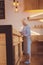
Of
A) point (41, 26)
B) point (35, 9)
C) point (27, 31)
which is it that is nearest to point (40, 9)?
point (35, 9)

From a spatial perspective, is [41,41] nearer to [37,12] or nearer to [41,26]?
[41,26]

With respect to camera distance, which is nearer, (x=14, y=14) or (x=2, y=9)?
(x=14, y=14)

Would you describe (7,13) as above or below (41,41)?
above

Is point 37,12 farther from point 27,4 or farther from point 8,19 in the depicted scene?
point 8,19

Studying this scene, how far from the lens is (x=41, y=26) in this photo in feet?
21.6

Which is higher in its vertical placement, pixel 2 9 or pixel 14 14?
pixel 2 9

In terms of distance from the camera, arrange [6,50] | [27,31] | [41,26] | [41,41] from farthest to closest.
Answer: [41,26]
[41,41]
[27,31]
[6,50]

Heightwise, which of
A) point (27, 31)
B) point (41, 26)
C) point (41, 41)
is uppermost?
point (27, 31)

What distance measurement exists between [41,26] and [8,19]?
4.19 feet

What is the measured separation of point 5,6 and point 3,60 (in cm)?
561

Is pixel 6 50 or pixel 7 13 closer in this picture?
pixel 6 50

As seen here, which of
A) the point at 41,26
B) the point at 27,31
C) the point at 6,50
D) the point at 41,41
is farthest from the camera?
the point at 41,26

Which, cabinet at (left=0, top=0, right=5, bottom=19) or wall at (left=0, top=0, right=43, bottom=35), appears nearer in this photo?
wall at (left=0, top=0, right=43, bottom=35)

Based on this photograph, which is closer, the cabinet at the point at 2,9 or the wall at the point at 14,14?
the wall at the point at 14,14
